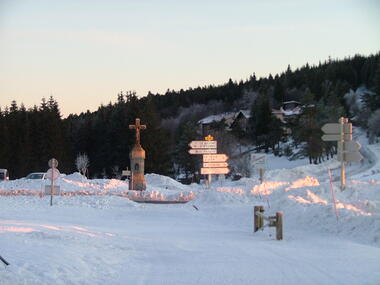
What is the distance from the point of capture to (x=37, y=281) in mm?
8148

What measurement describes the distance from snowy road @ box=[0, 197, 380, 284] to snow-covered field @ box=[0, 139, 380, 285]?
0.02 meters

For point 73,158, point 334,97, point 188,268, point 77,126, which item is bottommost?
point 188,268

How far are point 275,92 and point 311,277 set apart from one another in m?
117

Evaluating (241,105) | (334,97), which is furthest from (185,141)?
(241,105)

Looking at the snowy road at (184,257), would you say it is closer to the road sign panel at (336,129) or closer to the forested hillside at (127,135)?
the road sign panel at (336,129)

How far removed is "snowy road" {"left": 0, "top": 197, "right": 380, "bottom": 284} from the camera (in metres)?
8.98

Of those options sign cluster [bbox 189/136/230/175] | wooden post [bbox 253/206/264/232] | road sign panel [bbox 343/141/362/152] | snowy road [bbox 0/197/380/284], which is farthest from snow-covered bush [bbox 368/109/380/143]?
wooden post [bbox 253/206/264/232]

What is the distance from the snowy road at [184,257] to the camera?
8977 millimetres

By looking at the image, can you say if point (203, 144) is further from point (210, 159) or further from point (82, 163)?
point (82, 163)

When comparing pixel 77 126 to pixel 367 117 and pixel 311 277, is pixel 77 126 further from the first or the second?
pixel 311 277

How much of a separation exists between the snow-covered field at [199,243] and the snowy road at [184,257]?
0.07ft

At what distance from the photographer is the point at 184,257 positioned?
1152 centimetres

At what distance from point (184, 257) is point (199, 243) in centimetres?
244

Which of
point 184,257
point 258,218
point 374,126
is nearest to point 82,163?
point 374,126
